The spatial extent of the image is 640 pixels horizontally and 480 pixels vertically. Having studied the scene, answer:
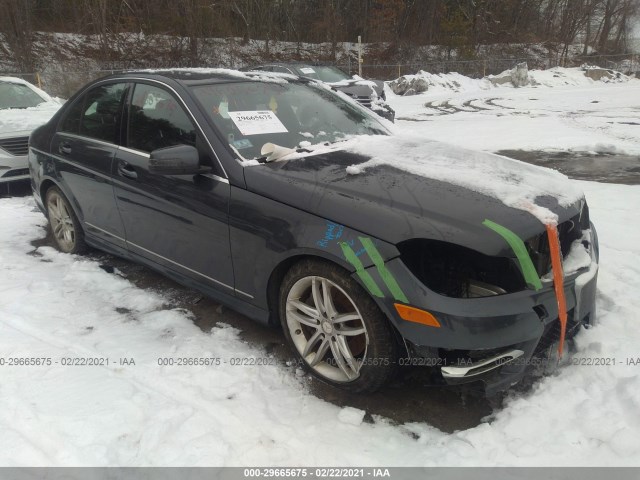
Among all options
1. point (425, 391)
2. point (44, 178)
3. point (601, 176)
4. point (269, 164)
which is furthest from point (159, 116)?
point (601, 176)

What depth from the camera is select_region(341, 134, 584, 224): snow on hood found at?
98.3 inches

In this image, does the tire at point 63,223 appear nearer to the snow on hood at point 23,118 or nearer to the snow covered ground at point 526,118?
the snow on hood at point 23,118

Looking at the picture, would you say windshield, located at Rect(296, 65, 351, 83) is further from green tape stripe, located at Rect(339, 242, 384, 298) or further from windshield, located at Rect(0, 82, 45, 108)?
green tape stripe, located at Rect(339, 242, 384, 298)

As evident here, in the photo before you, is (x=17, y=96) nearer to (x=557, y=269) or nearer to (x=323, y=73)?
(x=323, y=73)

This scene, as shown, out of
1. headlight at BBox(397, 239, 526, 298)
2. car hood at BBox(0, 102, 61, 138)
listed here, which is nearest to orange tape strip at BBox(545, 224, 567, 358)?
headlight at BBox(397, 239, 526, 298)

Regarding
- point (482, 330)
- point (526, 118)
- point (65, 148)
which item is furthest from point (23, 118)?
point (526, 118)

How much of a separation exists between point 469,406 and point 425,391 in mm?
245

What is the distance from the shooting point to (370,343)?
2410 millimetres

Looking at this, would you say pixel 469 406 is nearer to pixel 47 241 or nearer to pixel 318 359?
pixel 318 359

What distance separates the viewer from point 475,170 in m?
2.83

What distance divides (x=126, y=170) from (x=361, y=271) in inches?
81.7

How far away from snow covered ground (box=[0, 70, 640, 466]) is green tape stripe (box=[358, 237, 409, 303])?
688mm

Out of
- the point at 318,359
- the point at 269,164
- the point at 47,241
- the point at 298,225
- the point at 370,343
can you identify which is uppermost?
the point at 269,164

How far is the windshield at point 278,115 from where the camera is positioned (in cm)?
310
